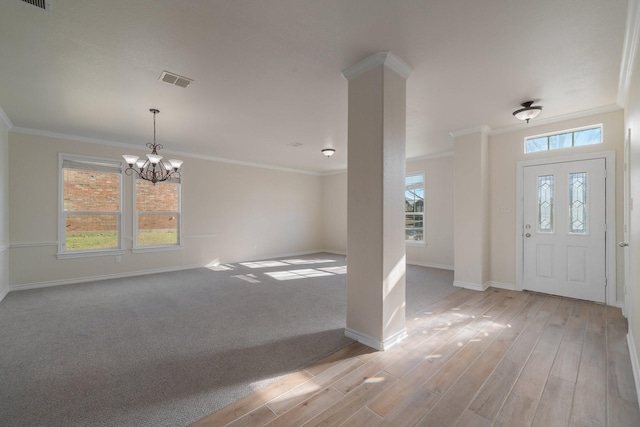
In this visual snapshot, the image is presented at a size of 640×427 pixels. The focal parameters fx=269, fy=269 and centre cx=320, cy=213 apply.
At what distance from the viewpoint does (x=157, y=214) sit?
5969mm

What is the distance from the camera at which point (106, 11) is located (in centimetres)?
197

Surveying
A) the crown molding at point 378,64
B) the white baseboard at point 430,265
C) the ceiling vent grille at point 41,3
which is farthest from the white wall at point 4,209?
the white baseboard at point 430,265

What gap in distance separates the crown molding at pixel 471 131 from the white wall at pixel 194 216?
16.5ft

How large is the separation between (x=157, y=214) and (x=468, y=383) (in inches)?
247

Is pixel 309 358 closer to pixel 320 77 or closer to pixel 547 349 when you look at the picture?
pixel 547 349

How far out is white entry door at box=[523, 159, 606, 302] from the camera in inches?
149

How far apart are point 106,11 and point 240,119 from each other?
7.29 feet

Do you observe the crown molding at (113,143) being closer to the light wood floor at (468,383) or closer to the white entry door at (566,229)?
the light wood floor at (468,383)

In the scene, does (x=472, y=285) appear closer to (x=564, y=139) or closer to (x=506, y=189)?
(x=506, y=189)

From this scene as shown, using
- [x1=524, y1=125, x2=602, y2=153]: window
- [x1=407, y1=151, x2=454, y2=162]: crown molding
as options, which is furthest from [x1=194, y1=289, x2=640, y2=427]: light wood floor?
[x1=407, y1=151, x2=454, y2=162]: crown molding

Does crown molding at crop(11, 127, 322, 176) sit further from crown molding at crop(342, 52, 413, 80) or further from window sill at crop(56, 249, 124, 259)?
crown molding at crop(342, 52, 413, 80)

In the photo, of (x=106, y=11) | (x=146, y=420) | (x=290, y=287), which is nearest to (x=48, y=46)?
(x=106, y=11)

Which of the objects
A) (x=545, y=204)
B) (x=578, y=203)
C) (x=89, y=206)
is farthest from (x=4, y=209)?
(x=578, y=203)

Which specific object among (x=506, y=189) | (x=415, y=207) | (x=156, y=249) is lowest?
(x=156, y=249)
